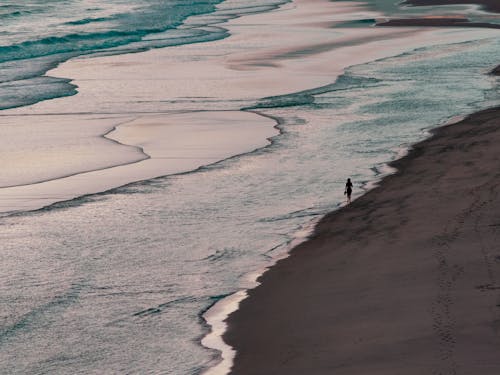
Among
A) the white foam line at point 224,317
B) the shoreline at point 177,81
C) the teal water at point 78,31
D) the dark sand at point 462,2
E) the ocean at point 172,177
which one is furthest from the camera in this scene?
the dark sand at point 462,2

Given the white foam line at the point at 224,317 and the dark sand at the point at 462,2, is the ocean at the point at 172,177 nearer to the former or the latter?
the white foam line at the point at 224,317

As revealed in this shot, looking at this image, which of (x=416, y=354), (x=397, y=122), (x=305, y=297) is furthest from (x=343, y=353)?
(x=397, y=122)

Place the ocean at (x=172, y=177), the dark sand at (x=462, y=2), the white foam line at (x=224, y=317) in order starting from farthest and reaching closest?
the dark sand at (x=462, y=2) < the ocean at (x=172, y=177) < the white foam line at (x=224, y=317)

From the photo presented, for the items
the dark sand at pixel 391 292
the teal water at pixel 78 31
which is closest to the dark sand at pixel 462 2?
the teal water at pixel 78 31

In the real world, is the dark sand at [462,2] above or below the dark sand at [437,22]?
below

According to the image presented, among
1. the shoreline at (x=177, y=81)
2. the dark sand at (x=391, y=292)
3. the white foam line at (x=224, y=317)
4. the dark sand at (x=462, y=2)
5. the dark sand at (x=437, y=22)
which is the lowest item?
the dark sand at (x=462, y=2)

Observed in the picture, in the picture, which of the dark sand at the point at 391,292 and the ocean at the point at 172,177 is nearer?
the dark sand at the point at 391,292

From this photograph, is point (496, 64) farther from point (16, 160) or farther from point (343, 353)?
point (343, 353)

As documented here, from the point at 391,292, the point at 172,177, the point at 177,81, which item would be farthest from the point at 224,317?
the point at 177,81
